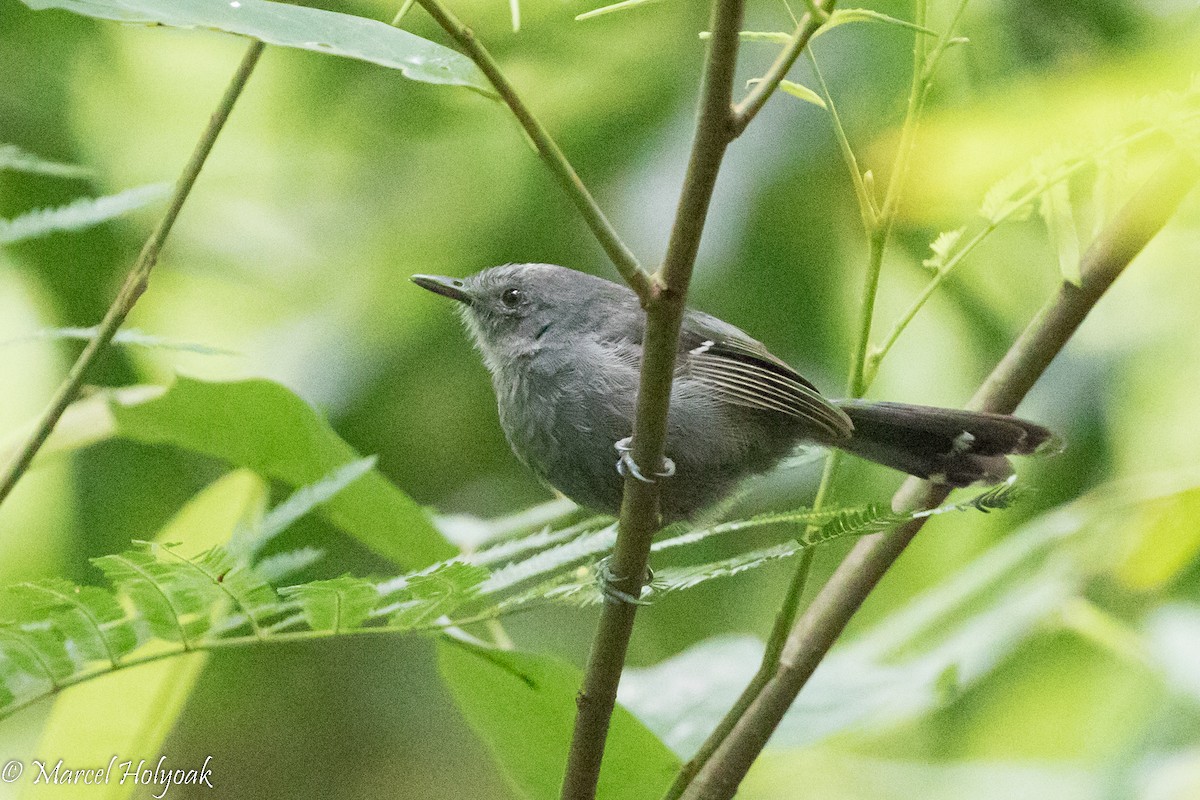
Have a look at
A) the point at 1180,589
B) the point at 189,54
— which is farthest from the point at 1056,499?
the point at 189,54

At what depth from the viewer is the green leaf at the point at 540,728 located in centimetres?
205

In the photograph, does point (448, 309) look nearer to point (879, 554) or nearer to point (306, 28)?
point (879, 554)

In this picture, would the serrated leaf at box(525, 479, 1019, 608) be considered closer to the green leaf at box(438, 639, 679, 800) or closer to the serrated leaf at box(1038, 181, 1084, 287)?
the green leaf at box(438, 639, 679, 800)

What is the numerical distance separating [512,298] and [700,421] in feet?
2.65

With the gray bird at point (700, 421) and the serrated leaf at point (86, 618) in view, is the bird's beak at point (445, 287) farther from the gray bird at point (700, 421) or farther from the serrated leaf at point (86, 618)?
the serrated leaf at point (86, 618)

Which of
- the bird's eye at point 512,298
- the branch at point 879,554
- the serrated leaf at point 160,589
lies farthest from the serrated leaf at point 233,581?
the bird's eye at point 512,298

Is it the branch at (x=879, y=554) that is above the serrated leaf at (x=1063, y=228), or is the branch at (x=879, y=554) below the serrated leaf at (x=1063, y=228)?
below

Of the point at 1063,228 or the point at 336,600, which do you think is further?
the point at 1063,228

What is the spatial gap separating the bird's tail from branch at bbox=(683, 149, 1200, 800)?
0.19 meters

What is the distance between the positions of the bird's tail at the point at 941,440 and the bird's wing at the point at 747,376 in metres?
0.06

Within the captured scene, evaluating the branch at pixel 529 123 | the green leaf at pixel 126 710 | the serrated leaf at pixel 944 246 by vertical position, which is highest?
the branch at pixel 529 123

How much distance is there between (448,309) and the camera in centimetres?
435

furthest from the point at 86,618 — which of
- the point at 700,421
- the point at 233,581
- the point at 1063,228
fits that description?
the point at 1063,228

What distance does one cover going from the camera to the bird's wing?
100 inches
